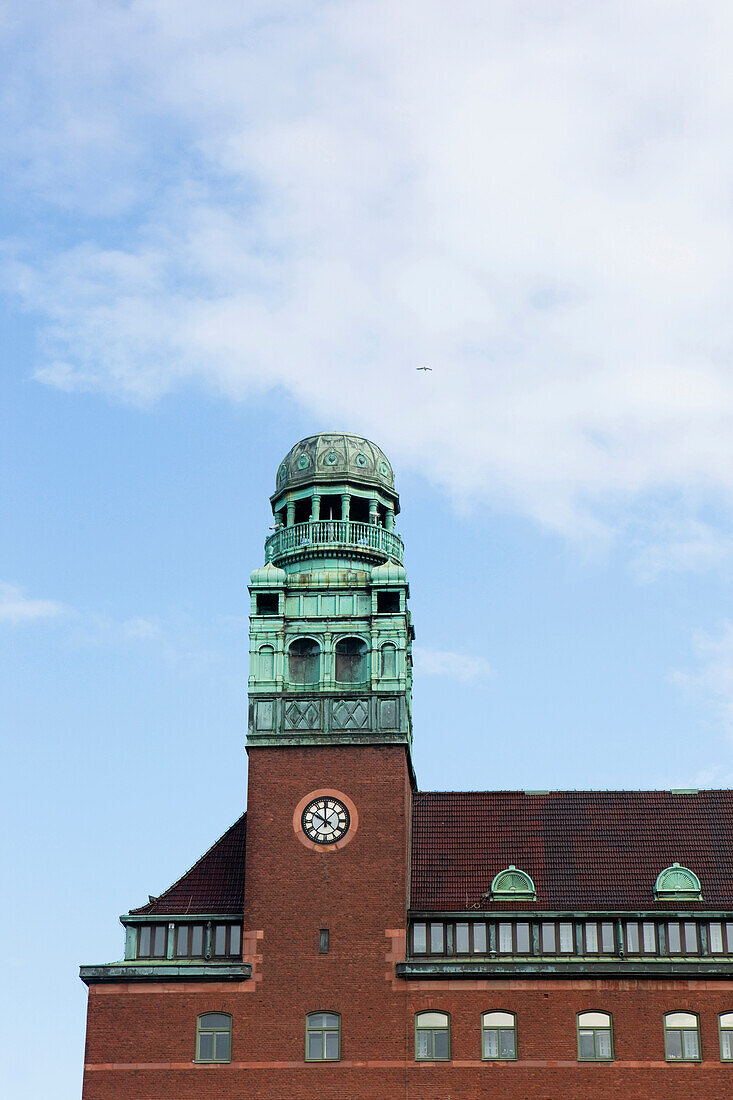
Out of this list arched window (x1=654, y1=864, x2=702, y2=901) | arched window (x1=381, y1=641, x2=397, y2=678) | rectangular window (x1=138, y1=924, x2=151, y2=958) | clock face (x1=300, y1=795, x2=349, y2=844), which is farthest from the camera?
arched window (x1=381, y1=641, x2=397, y2=678)

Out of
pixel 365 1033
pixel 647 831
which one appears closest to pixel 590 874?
pixel 647 831

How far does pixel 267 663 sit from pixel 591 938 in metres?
16.7

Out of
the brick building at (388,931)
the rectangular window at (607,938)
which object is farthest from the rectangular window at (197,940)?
the rectangular window at (607,938)

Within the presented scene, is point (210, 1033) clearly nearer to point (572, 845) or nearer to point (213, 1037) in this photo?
point (213, 1037)

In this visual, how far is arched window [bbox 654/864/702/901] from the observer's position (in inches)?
2645

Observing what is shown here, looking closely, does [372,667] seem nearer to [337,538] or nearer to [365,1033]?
[337,538]

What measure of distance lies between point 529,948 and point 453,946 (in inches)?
114

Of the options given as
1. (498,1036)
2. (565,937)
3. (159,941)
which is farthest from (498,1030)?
(159,941)

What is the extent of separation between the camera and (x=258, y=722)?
69062 millimetres

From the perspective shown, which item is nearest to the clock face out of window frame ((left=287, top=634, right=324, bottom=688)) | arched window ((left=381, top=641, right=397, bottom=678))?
window frame ((left=287, top=634, right=324, bottom=688))

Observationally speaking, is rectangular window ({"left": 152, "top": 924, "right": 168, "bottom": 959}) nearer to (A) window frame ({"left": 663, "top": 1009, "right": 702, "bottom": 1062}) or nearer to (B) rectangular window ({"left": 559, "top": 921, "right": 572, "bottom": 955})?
(B) rectangular window ({"left": 559, "top": 921, "right": 572, "bottom": 955})

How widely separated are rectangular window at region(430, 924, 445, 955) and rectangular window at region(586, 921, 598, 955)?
550 centimetres

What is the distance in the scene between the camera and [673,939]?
6581cm

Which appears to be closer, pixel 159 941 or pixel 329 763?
pixel 159 941
